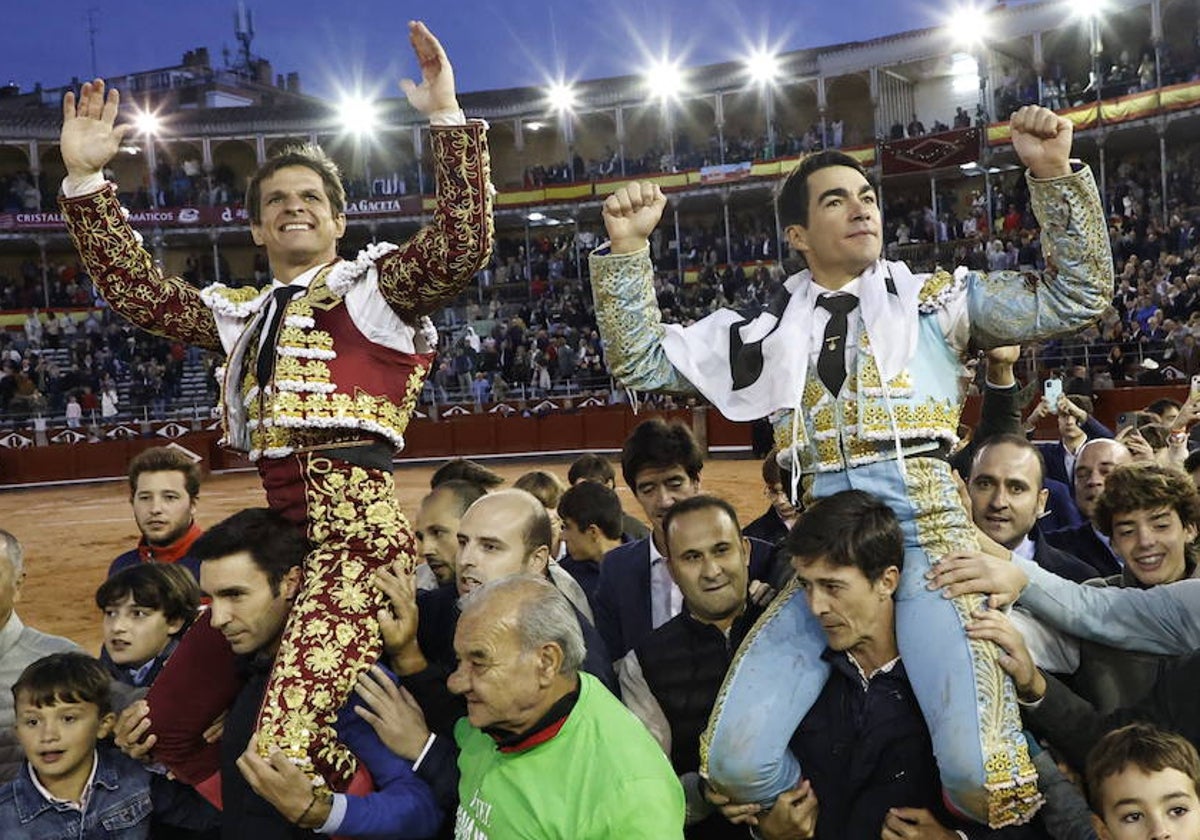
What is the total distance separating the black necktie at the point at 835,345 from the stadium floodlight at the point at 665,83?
98.9 ft

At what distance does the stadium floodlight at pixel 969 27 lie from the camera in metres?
27.8

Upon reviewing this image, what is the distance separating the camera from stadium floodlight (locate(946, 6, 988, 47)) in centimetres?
2780

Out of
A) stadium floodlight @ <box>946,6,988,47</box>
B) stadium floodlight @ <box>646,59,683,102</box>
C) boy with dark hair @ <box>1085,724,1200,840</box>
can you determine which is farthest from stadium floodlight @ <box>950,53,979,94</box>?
boy with dark hair @ <box>1085,724,1200,840</box>

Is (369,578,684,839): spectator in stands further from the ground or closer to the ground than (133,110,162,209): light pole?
closer to the ground

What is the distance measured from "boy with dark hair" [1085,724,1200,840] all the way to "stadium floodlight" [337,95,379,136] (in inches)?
1303

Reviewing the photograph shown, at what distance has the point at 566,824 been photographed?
7.61 ft

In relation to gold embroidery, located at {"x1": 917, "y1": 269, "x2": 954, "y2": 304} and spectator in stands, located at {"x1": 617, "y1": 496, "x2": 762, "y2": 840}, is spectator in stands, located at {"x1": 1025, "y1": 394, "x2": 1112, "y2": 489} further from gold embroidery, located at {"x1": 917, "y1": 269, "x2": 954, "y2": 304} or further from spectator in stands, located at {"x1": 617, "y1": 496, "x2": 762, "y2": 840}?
gold embroidery, located at {"x1": 917, "y1": 269, "x2": 954, "y2": 304}

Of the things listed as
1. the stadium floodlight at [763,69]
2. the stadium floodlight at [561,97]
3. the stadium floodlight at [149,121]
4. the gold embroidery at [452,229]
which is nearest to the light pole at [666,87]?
the stadium floodlight at [763,69]

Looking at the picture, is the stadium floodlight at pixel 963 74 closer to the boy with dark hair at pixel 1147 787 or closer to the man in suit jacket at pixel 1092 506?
the man in suit jacket at pixel 1092 506

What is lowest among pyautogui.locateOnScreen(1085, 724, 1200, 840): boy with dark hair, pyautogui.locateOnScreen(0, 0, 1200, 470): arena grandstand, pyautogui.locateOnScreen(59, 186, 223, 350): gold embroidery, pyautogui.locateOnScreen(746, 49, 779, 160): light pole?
pyautogui.locateOnScreen(1085, 724, 1200, 840): boy with dark hair

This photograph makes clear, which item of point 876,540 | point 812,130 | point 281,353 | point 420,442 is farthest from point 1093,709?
point 812,130

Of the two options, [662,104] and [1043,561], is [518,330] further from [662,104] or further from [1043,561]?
[1043,561]

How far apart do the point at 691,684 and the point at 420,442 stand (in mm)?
18874

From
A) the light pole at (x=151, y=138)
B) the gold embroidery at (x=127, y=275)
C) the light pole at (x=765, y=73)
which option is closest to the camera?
the gold embroidery at (x=127, y=275)
